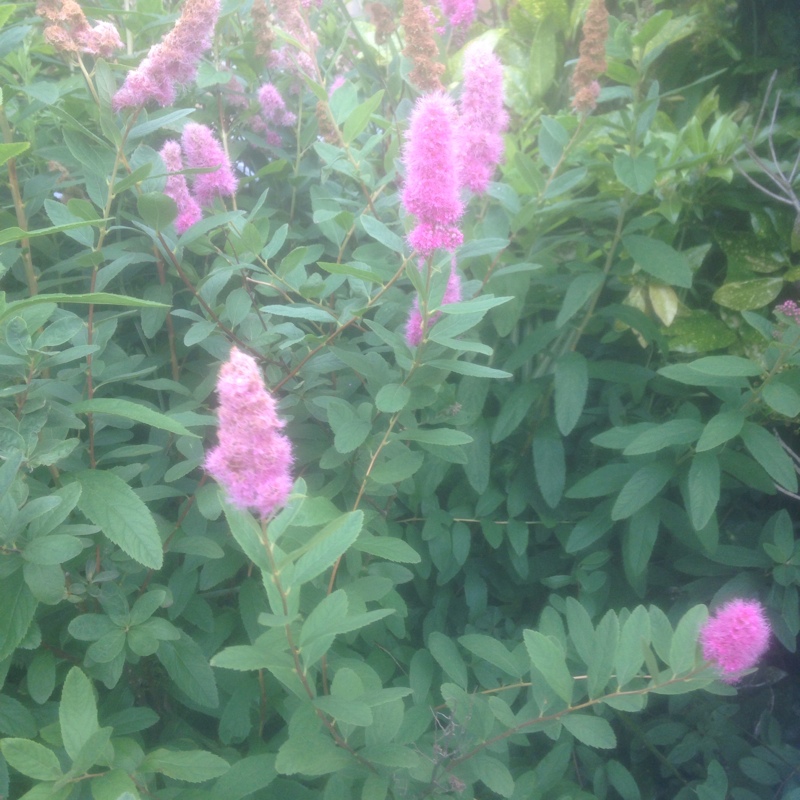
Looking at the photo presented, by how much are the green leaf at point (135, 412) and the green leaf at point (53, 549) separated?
154mm

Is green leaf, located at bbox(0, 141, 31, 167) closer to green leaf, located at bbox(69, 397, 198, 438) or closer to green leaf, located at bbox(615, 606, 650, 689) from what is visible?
green leaf, located at bbox(69, 397, 198, 438)

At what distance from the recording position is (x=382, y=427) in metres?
1.09

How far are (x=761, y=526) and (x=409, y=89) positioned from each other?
1.23m

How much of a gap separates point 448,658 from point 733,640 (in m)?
0.45

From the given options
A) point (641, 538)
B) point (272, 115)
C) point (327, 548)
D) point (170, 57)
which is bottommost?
point (641, 538)

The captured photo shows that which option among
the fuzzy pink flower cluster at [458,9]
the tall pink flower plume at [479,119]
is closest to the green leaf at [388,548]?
the tall pink flower plume at [479,119]

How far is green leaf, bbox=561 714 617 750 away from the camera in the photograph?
910mm

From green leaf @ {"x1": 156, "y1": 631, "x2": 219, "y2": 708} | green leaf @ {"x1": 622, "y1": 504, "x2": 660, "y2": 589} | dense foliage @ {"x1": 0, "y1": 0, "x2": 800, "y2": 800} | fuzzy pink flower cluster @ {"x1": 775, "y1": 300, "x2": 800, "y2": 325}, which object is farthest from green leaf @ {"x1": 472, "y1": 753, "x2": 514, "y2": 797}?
fuzzy pink flower cluster @ {"x1": 775, "y1": 300, "x2": 800, "y2": 325}

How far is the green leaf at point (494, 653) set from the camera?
43.3 inches

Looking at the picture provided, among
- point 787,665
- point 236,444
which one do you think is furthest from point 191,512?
point 787,665

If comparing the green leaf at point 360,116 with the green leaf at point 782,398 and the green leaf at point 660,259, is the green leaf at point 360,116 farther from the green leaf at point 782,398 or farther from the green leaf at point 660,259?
the green leaf at point 782,398

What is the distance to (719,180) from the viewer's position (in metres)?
1.48

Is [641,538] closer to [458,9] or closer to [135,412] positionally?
[135,412]

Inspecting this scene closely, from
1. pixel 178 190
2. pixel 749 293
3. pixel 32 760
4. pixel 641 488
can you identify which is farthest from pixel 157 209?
pixel 749 293
